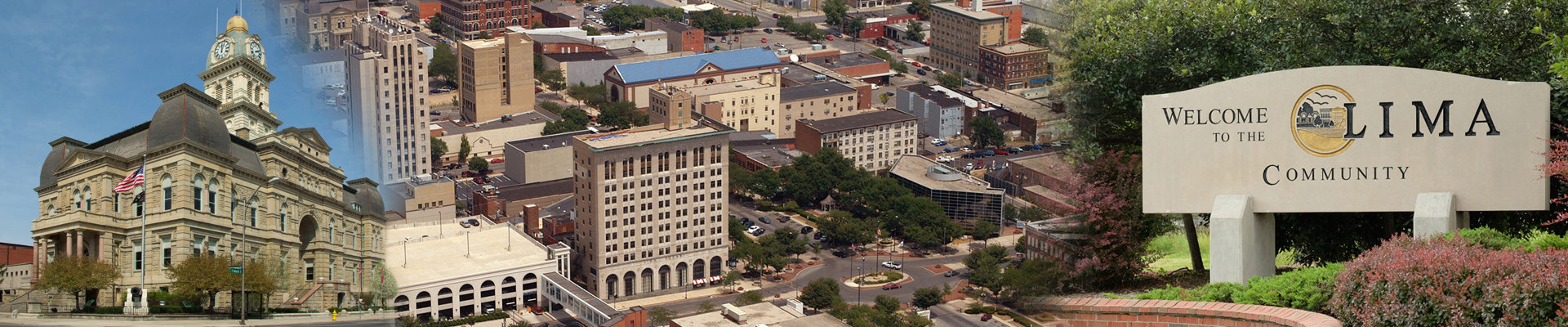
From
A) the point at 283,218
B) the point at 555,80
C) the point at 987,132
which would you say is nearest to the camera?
the point at 283,218

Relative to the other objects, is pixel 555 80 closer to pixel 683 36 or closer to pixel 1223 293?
pixel 683 36

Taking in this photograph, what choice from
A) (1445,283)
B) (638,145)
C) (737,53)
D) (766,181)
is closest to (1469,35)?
(1445,283)

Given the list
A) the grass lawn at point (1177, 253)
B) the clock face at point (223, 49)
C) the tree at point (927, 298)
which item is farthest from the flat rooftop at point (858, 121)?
the clock face at point (223, 49)

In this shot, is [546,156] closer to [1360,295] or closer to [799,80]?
[799,80]

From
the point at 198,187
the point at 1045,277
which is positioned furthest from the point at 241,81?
the point at 1045,277

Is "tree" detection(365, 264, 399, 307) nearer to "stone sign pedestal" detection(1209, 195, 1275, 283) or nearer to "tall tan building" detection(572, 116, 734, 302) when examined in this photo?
"stone sign pedestal" detection(1209, 195, 1275, 283)

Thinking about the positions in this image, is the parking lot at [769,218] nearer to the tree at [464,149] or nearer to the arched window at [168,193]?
the tree at [464,149]
